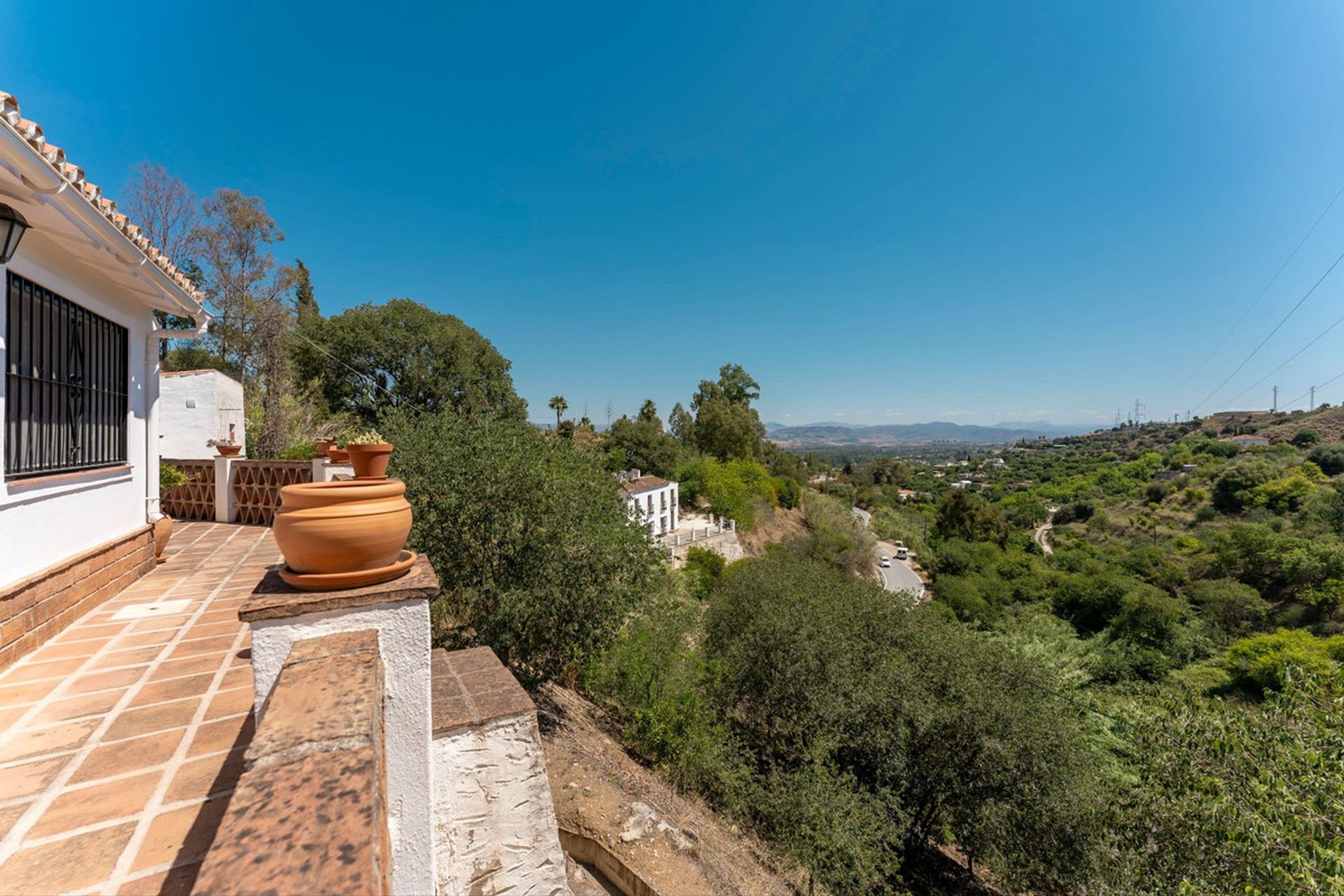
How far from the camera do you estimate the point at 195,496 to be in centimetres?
845

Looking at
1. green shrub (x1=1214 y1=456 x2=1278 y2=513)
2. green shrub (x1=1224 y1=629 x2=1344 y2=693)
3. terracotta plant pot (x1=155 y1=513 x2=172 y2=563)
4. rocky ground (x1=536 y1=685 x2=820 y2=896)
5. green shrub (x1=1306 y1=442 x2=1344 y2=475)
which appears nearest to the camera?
rocky ground (x1=536 y1=685 x2=820 y2=896)

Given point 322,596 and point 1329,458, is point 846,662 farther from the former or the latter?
point 1329,458

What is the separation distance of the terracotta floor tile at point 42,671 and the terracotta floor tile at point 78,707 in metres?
0.47

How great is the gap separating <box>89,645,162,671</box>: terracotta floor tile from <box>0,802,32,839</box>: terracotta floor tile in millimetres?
1489

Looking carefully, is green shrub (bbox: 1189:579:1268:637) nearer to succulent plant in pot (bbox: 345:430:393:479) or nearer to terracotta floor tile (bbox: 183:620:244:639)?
succulent plant in pot (bbox: 345:430:393:479)

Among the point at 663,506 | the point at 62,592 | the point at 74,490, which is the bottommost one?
the point at 663,506

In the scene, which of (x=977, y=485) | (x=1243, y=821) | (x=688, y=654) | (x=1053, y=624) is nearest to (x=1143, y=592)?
(x=1053, y=624)

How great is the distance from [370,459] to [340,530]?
A: 1486 mm

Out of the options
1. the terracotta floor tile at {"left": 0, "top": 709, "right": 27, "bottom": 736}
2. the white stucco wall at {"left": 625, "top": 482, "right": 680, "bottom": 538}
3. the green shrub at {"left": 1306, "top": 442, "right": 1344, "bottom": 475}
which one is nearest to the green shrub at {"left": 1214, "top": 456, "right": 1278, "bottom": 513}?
the green shrub at {"left": 1306, "top": 442, "right": 1344, "bottom": 475}

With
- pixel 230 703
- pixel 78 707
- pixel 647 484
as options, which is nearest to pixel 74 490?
pixel 78 707

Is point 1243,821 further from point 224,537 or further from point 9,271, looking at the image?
point 224,537

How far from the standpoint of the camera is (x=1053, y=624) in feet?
73.3

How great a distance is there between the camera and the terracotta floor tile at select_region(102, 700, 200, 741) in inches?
87.5

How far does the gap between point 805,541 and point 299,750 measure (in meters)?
27.9
